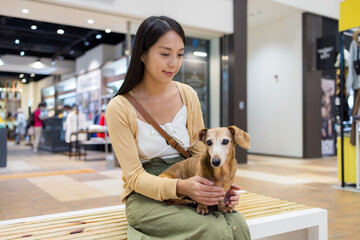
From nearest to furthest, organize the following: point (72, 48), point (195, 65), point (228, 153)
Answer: point (228, 153)
point (195, 65)
point (72, 48)

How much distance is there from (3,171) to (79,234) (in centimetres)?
643

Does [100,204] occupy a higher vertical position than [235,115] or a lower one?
lower

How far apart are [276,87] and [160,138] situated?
9.37 meters

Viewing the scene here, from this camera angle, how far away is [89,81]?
41.5 ft

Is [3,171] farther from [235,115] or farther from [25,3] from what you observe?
[235,115]

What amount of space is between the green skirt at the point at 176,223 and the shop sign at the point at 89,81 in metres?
10.6

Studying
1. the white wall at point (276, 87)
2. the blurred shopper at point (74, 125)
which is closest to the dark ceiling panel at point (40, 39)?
the blurred shopper at point (74, 125)

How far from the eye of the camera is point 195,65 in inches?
340

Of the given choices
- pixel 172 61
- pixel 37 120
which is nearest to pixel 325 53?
pixel 172 61

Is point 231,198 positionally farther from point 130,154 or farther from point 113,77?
point 113,77

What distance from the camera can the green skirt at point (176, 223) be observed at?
1.40 m

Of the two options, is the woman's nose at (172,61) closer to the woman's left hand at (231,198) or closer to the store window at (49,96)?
the woman's left hand at (231,198)

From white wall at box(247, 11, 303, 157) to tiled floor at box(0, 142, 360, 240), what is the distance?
211cm

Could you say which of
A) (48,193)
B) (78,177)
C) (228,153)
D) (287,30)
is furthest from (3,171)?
(287,30)
